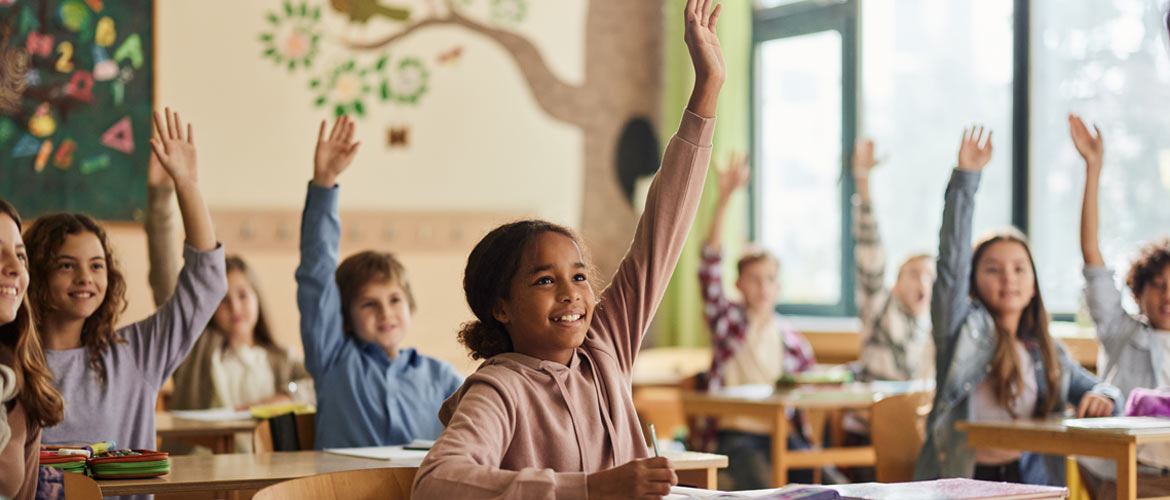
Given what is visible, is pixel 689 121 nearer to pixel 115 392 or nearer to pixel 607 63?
pixel 115 392

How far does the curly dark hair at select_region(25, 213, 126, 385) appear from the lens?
2516 millimetres

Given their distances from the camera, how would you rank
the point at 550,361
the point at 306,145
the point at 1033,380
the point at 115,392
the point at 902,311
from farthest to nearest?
the point at 306,145, the point at 902,311, the point at 1033,380, the point at 115,392, the point at 550,361

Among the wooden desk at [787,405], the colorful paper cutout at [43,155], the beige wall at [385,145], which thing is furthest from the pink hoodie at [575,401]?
the colorful paper cutout at [43,155]

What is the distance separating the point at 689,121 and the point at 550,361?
0.44 m

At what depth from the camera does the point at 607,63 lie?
6777 mm

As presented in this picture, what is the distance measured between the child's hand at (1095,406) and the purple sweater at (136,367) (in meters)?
2.05

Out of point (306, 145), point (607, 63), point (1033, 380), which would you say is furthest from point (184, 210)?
point (607, 63)

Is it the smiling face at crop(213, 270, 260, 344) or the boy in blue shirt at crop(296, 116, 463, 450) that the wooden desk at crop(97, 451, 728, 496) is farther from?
the smiling face at crop(213, 270, 260, 344)

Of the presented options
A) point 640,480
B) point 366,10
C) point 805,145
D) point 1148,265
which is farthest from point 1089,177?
point 366,10

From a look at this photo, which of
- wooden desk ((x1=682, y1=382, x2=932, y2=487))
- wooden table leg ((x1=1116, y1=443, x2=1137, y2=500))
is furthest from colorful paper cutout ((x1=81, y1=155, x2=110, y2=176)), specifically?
wooden table leg ((x1=1116, y1=443, x2=1137, y2=500))

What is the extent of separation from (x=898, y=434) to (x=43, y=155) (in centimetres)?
374

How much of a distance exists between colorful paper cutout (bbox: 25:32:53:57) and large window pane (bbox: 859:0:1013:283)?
360 cm

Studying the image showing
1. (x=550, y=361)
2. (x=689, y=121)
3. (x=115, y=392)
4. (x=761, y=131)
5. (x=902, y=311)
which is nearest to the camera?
(x=550, y=361)

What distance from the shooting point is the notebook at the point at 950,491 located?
1.54 m
